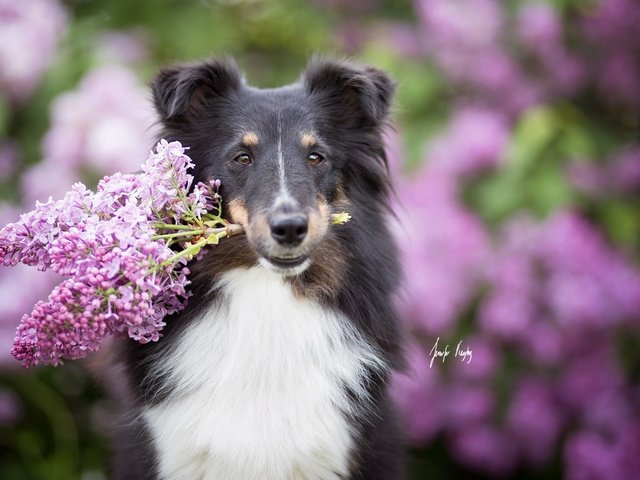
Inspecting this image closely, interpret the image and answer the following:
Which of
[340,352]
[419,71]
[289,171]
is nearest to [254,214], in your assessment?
[289,171]

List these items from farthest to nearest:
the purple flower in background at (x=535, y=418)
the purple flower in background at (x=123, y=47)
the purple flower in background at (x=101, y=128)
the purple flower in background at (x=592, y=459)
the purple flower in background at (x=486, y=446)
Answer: the purple flower in background at (x=123, y=47), the purple flower in background at (x=486, y=446), the purple flower in background at (x=535, y=418), the purple flower in background at (x=592, y=459), the purple flower in background at (x=101, y=128)

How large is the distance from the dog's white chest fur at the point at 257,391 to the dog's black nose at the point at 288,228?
0.98 ft

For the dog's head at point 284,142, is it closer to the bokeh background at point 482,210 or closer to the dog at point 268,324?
the dog at point 268,324

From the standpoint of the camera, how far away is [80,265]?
241cm

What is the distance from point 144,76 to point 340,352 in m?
3.18

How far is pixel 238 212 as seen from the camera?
282 cm

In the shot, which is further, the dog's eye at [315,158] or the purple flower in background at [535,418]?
the purple flower in background at [535,418]

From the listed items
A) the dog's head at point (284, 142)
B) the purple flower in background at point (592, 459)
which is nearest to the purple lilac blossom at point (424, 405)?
the purple flower in background at point (592, 459)

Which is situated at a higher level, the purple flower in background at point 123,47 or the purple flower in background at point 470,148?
the purple flower in background at point 123,47

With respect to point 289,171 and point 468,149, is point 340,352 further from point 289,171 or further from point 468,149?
point 468,149

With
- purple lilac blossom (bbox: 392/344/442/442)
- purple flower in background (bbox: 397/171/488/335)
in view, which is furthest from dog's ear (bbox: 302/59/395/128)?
purple lilac blossom (bbox: 392/344/442/442)

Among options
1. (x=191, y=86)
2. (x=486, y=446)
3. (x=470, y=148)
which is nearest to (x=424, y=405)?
(x=486, y=446)

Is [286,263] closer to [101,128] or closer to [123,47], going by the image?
[101,128]

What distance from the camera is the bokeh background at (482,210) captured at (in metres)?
4.79
